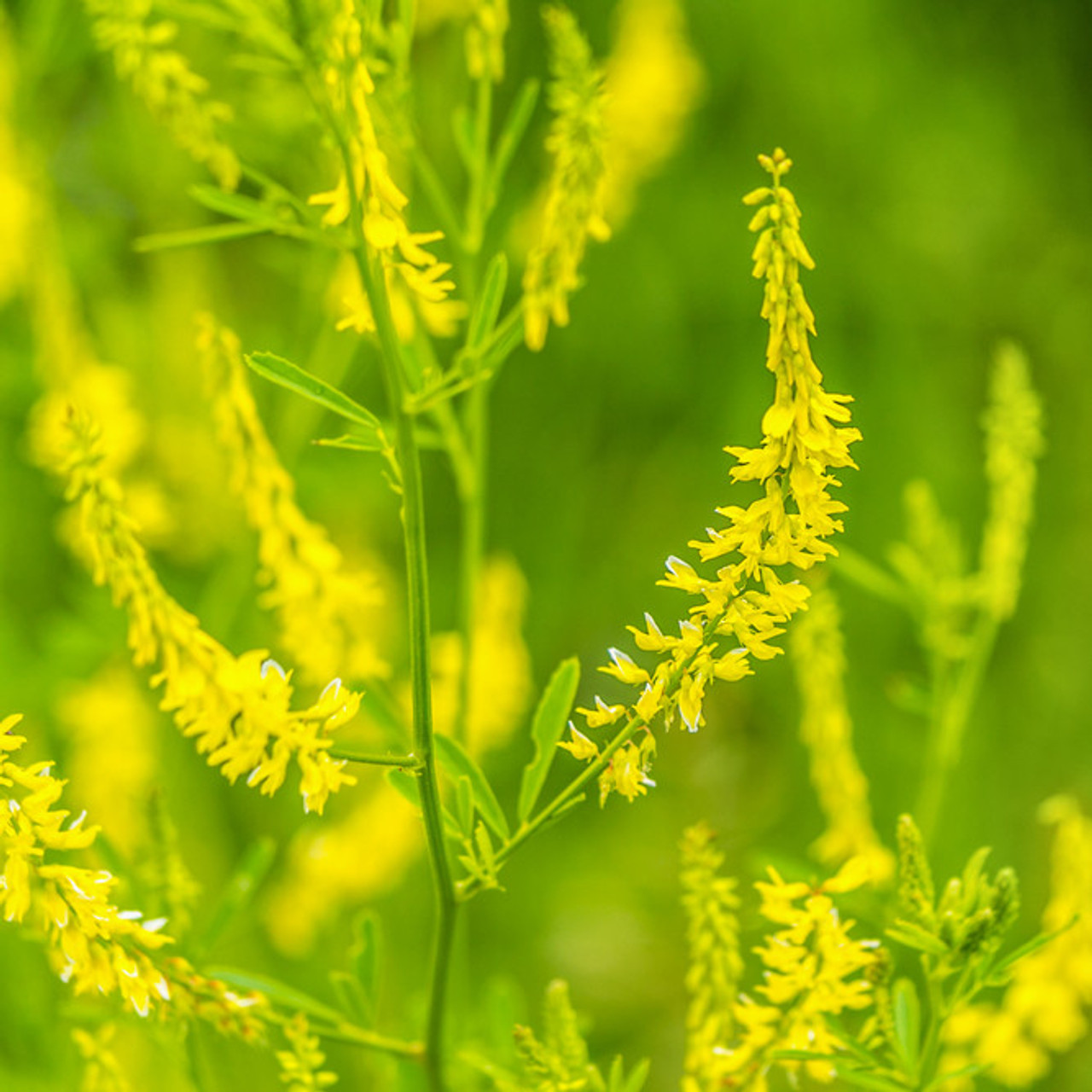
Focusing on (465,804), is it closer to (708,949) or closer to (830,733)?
(708,949)

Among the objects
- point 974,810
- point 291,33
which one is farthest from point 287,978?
point 291,33

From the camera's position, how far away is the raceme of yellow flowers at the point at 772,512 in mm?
395

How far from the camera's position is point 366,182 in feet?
1.56

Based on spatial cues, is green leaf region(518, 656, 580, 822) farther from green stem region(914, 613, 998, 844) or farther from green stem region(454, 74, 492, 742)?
green stem region(914, 613, 998, 844)

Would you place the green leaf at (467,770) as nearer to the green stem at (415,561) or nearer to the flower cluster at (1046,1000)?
the green stem at (415,561)

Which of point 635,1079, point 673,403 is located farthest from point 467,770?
point 673,403

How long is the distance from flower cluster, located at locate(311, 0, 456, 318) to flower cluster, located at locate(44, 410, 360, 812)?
0.10 m

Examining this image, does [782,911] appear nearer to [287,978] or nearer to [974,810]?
[287,978]

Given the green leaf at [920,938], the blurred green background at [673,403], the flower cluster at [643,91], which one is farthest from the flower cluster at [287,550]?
the flower cluster at [643,91]

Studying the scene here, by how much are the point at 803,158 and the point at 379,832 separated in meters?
1.16

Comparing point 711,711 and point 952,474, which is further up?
point 952,474

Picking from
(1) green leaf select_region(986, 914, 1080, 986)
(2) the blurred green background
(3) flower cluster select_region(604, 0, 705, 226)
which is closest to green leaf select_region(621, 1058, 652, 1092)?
(1) green leaf select_region(986, 914, 1080, 986)

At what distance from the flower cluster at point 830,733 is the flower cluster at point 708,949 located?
11 cm

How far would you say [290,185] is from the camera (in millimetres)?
1213
